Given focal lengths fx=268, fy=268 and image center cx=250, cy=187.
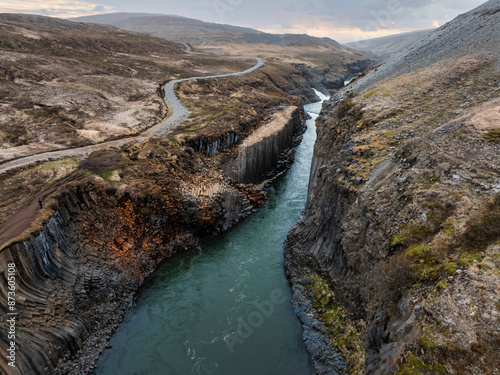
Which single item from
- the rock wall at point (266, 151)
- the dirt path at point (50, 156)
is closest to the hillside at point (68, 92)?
the dirt path at point (50, 156)

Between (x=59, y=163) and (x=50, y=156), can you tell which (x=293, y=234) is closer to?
(x=59, y=163)

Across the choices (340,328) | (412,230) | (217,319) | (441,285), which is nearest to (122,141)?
(217,319)

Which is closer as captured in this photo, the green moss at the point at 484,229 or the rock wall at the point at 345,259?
the green moss at the point at 484,229

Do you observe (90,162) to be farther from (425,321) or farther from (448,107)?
(448,107)

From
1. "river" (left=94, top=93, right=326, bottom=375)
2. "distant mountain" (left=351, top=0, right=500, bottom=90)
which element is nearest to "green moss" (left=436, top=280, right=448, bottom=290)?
"river" (left=94, top=93, right=326, bottom=375)

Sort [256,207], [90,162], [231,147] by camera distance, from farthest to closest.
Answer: [231,147] → [256,207] → [90,162]

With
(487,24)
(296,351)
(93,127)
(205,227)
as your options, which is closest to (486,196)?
(296,351)

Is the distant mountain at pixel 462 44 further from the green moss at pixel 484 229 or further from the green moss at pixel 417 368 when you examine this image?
the green moss at pixel 417 368
